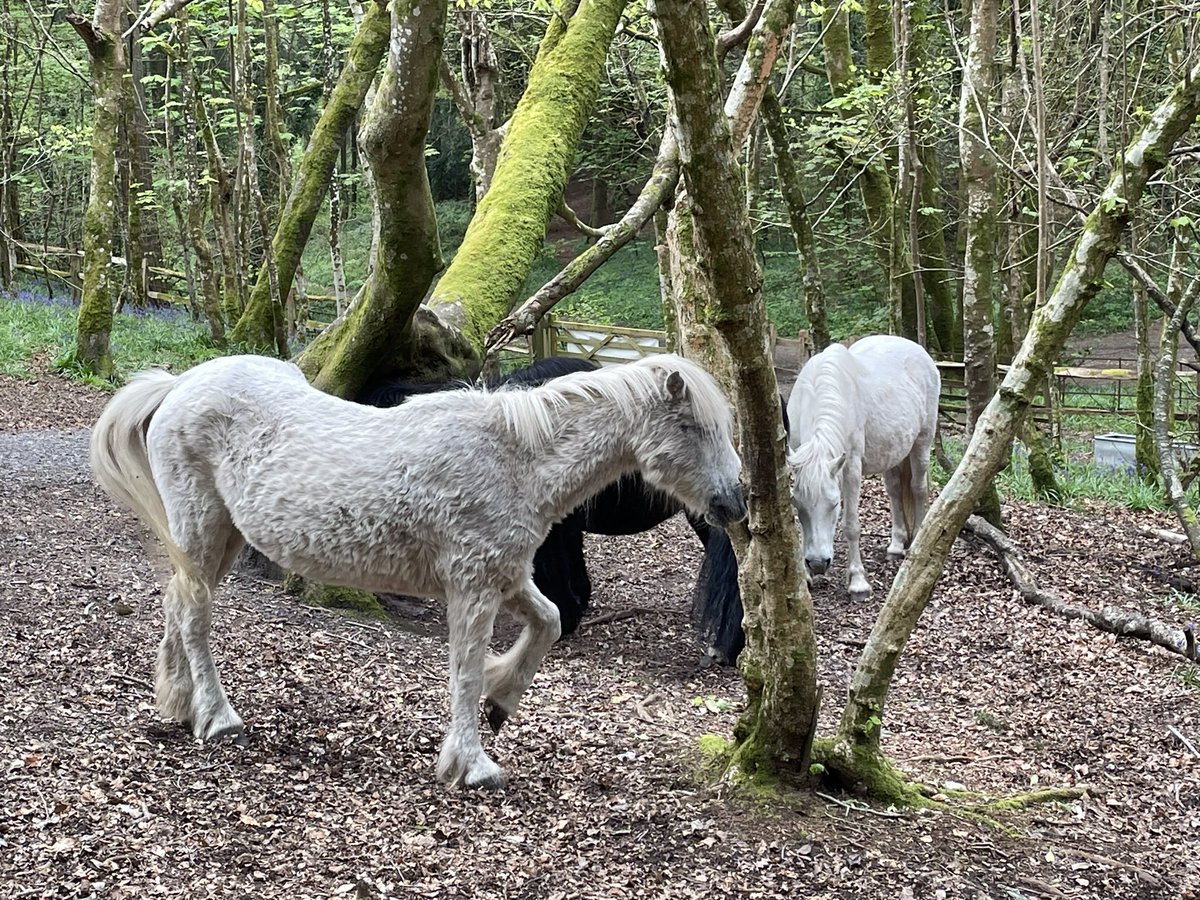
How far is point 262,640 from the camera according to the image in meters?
5.81

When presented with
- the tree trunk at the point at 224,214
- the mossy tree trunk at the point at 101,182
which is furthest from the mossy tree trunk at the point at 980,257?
the tree trunk at the point at 224,214

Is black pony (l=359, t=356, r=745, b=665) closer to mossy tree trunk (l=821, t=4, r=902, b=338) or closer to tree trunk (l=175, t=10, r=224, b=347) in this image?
mossy tree trunk (l=821, t=4, r=902, b=338)

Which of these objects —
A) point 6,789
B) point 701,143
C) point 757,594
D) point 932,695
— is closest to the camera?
point 701,143

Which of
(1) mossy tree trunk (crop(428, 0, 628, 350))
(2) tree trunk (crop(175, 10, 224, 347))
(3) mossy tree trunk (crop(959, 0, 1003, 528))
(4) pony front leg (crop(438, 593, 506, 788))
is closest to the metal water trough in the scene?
(3) mossy tree trunk (crop(959, 0, 1003, 528))

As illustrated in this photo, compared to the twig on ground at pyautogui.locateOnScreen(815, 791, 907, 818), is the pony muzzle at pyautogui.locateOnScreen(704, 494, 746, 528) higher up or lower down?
higher up

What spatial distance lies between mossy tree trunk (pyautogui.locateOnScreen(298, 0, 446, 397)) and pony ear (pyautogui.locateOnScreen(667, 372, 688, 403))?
264 cm

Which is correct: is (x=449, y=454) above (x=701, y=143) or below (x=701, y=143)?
below

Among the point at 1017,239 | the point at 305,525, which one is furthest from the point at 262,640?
the point at 1017,239

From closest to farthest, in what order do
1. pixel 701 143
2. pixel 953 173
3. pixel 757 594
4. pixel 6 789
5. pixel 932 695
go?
pixel 701 143 < pixel 6 789 < pixel 757 594 < pixel 932 695 < pixel 953 173

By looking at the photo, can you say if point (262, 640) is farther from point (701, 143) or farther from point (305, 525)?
point (701, 143)

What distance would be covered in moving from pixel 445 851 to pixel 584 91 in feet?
23.9

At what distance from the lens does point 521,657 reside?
4648 millimetres

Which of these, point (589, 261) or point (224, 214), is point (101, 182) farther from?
point (589, 261)

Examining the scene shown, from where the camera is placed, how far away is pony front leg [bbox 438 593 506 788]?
4297mm
